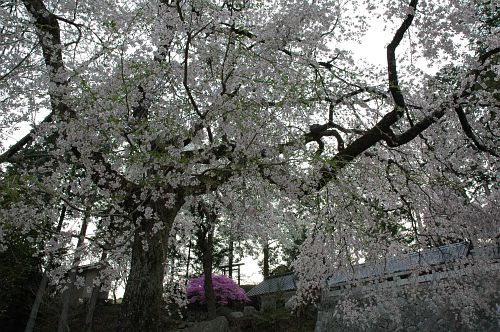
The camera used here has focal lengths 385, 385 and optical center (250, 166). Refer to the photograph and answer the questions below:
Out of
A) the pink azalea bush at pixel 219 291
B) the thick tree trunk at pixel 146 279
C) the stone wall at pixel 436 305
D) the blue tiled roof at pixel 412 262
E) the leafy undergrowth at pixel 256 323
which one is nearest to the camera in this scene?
the thick tree trunk at pixel 146 279

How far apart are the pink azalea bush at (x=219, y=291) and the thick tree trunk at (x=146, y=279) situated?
1189cm

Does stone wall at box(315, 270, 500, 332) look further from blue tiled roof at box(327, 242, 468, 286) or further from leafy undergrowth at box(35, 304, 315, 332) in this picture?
leafy undergrowth at box(35, 304, 315, 332)

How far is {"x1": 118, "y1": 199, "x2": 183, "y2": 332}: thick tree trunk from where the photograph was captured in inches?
178

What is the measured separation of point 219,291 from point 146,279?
12373 millimetres

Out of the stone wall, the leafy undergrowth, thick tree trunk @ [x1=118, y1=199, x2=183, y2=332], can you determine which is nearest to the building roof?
the leafy undergrowth

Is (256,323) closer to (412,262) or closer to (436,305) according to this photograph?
(412,262)

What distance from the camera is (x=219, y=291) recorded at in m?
16.4

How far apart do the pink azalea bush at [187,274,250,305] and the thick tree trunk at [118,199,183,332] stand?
39.0ft

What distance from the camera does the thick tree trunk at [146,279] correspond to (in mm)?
4527

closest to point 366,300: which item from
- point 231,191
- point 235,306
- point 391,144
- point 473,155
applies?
point 473,155

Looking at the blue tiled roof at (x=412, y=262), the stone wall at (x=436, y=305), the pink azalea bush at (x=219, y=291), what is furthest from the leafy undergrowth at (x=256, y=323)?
the blue tiled roof at (x=412, y=262)

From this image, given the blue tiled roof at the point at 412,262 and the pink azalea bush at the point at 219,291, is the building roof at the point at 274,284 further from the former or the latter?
the blue tiled roof at the point at 412,262

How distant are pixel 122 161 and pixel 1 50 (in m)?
2.22

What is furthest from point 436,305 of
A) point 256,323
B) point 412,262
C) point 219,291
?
point 219,291
